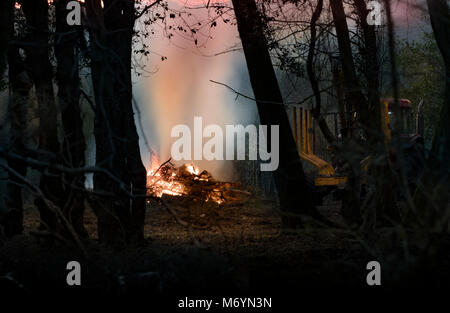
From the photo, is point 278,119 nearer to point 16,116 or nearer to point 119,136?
point 119,136

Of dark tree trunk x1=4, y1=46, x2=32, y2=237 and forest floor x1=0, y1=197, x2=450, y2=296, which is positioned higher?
dark tree trunk x1=4, y1=46, x2=32, y2=237

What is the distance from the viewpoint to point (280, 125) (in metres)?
15.1

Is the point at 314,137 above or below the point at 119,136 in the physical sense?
above

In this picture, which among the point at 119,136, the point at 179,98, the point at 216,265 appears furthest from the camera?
the point at 179,98

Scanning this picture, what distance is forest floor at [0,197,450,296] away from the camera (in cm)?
929

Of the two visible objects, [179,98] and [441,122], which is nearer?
[441,122]

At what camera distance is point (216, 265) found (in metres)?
9.59

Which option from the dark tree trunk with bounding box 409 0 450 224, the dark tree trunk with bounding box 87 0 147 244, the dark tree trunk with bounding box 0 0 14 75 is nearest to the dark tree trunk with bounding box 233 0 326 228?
the dark tree trunk with bounding box 87 0 147 244

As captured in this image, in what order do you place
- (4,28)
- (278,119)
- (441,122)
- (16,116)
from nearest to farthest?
(4,28), (441,122), (16,116), (278,119)

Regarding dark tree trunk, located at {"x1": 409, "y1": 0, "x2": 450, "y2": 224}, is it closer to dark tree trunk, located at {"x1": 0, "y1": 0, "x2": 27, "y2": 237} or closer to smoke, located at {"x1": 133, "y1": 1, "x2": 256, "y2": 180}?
dark tree trunk, located at {"x1": 0, "y1": 0, "x2": 27, "y2": 237}

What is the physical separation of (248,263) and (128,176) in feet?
10.6

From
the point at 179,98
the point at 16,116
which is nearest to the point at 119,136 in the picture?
the point at 16,116

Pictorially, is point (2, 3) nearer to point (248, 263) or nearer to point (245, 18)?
point (248, 263)
